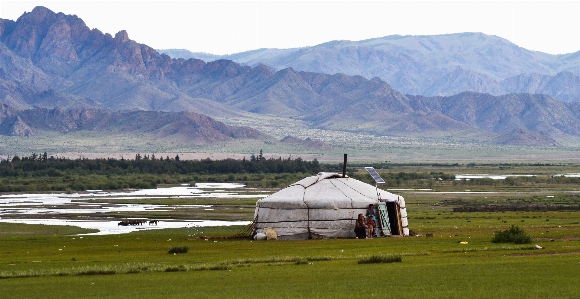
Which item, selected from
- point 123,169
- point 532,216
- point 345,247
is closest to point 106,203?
point 532,216

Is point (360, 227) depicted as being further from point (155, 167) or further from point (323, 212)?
point (155, 167)

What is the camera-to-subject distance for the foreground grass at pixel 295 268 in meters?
22.1

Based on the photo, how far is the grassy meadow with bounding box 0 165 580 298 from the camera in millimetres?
22219

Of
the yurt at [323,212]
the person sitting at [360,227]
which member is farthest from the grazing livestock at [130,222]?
the person sitting at [360,227]

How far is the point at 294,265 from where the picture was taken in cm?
2852

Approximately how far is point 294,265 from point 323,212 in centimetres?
1274

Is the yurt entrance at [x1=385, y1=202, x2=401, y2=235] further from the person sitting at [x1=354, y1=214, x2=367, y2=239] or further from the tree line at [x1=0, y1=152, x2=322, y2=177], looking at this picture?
the tree line at [x1=0, y1=152, x2=322, y2=177]

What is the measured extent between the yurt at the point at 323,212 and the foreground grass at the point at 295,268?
1537 millimetres

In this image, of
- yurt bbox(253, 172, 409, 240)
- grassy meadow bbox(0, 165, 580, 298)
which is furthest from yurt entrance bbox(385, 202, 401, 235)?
grassy meadow bbox(0, 165, 580, 298)

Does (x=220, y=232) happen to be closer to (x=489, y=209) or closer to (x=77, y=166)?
(x=489, y=209)

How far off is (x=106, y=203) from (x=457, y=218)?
96.7ft

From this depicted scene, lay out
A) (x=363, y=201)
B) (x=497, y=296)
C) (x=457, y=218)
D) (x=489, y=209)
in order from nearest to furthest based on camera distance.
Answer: (x=497, y=296) → (x=363, y=201) → (x=457, y=218) → (x=489, y=209)

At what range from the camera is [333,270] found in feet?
87.1

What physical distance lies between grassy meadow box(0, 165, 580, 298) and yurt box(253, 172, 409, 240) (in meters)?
1.52
